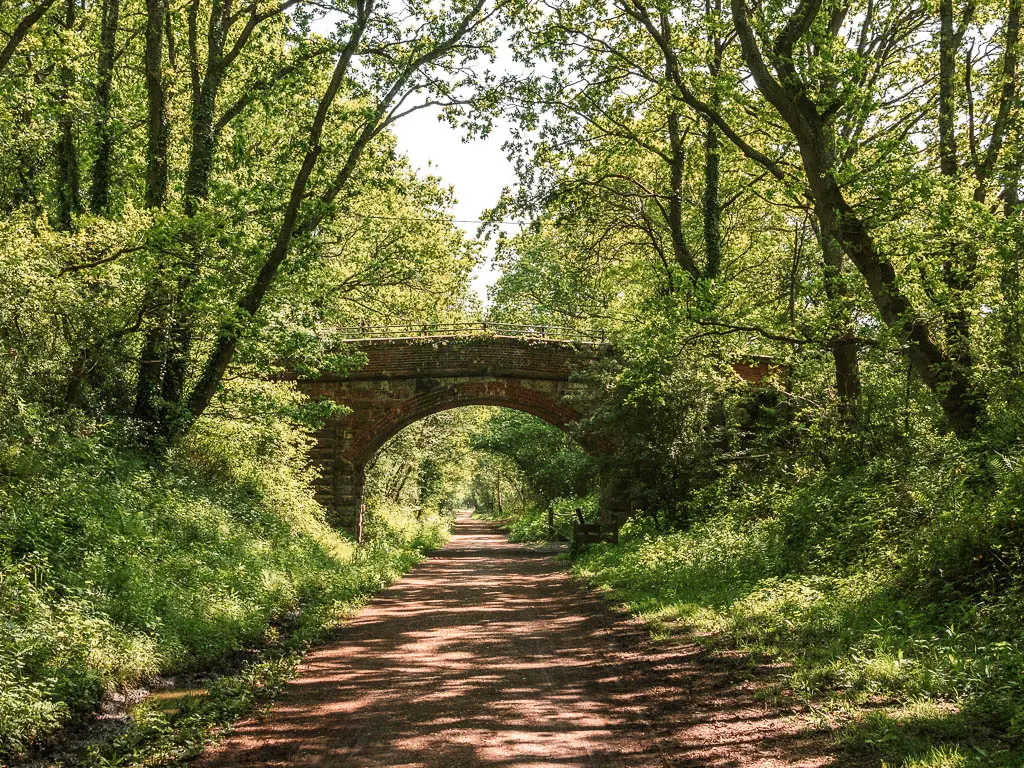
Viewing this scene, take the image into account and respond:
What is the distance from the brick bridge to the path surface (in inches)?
446

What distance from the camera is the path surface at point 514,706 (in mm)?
4727

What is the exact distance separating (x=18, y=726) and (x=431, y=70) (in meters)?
11.3

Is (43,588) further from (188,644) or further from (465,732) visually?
(465,732)

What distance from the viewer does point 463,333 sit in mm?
22016

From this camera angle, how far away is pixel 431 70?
13.2m

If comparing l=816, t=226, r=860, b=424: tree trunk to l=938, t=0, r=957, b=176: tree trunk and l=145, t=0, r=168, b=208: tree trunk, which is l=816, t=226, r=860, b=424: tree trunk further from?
l=145, t=0, r=168, b=208: tree trunk

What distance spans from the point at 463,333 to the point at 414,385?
2.15 metres

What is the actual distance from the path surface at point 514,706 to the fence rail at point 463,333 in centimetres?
1161

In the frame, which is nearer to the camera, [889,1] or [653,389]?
[889,1]

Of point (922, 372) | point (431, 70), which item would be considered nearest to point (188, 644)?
point (922, 372)

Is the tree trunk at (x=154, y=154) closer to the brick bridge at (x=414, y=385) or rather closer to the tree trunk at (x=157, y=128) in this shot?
the tree trunk at (x=157, y=128)

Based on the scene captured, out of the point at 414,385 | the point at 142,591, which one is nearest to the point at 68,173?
the point at 414,385

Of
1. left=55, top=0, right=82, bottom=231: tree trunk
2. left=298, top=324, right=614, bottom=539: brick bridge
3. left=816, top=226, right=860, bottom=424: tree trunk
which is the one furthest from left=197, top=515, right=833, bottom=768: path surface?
left=298, top=324, right=614, bottom=539: brick bridge

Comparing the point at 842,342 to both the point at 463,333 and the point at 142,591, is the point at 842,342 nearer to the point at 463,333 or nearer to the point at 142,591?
the point at 142,591
